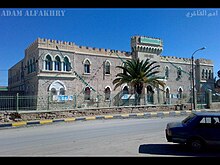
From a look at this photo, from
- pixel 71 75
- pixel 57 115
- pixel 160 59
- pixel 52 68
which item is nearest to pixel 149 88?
pixel 160 59

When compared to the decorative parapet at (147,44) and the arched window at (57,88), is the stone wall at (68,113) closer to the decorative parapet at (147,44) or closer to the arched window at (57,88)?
the arched window at (57,88)

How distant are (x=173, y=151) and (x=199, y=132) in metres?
1.07

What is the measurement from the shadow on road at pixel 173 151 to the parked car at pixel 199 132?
274mm

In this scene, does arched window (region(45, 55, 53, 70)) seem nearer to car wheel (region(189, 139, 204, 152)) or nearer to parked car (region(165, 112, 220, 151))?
parked car (region(165, 112, 220, 151))

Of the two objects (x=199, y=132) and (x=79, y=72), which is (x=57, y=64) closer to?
(x=79, y=72)

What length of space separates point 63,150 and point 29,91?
22.1 m

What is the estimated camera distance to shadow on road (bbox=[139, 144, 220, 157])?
639 cm

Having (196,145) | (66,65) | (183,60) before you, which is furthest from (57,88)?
(183,60)

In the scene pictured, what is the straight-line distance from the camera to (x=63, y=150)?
6.91 metres

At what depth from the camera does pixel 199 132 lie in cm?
669

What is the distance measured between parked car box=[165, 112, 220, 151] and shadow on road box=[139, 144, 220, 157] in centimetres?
27

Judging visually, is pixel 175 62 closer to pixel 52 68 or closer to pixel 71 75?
pixel 71 75

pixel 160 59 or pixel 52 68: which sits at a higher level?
pixel 160 59
